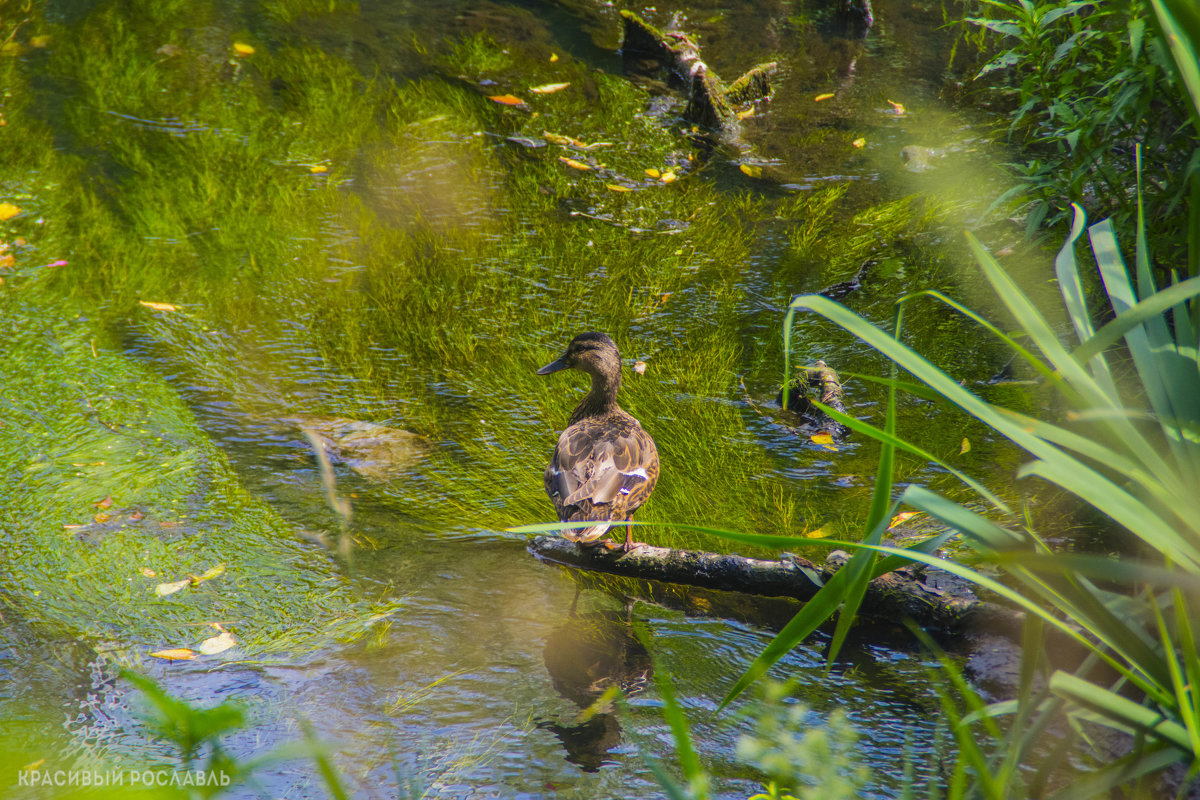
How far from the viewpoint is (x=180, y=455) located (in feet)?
11.7

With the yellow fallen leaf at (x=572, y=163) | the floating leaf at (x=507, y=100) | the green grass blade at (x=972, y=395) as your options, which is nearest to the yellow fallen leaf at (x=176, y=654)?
the green grass blade at (x=972, y=395)

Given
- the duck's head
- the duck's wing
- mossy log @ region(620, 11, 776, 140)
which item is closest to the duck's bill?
the duck's head

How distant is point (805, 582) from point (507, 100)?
529 cm

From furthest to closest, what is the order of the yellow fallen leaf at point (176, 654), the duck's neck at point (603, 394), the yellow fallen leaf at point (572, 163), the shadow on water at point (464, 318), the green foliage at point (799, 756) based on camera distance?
the yellow fallen leaf at point (572, 163) → the duck's neck at point (603, 394) → the yellow fallen leaf at point (176, 654) → the shadow on water at point (464, 318) → the green foliage at point (799, 756)

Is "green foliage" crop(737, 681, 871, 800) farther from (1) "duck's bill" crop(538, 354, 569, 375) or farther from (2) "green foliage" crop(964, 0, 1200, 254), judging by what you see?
(2) "green foliage" crop(964, 0, 1200, 254)

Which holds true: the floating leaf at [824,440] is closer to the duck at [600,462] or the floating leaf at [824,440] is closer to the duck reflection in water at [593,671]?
the duck at [600,462]

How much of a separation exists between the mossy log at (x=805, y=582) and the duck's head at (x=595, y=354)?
3.38 ft

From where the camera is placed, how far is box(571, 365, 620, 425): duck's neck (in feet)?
11.8

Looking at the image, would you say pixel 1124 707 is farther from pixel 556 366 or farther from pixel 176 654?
pixel 556 366

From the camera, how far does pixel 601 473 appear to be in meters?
3.02

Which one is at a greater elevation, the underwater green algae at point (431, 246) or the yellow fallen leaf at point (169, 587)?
the underwater green algae at point (431, 246)

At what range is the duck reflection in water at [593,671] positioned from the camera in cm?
237

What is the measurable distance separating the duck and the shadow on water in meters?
0.30

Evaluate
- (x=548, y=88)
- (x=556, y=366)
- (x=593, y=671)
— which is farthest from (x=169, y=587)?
(x=548, y=88)
